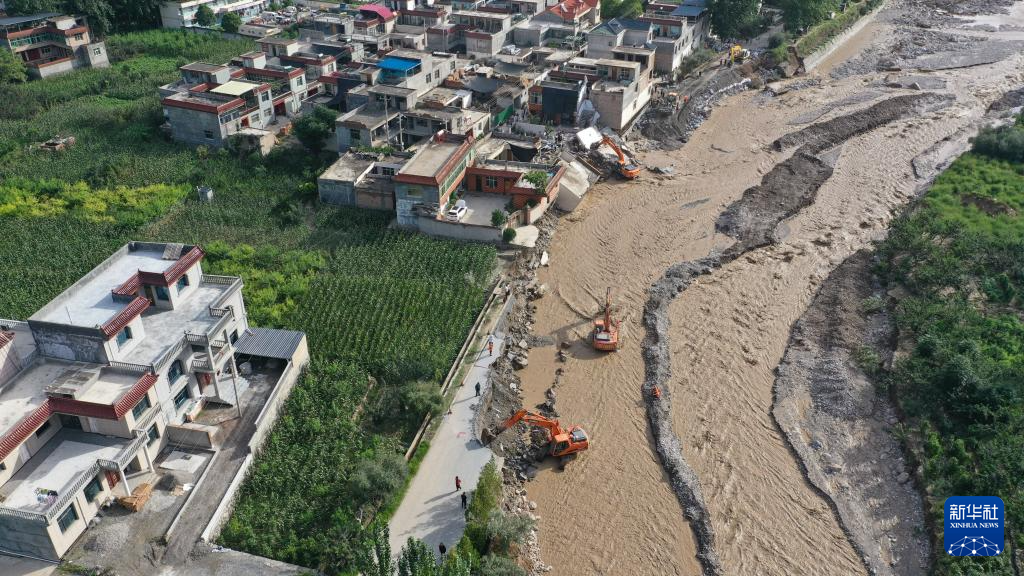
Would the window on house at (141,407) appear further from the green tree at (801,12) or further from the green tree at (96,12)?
the green tree at (801,12)

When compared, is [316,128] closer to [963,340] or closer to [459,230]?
[459,230]

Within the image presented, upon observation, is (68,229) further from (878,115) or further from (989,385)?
(878,115)

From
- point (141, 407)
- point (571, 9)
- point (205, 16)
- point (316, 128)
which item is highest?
point (571, 9)

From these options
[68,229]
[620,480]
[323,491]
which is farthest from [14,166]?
[620,480]

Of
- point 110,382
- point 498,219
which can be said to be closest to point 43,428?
point 110,382

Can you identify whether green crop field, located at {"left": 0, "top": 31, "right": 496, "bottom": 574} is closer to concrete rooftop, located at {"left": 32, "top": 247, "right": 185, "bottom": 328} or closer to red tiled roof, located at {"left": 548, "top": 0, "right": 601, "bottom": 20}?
concrete rooftop, located at {"left": 32, "top": 247, "right": 185, "bottom": 328}

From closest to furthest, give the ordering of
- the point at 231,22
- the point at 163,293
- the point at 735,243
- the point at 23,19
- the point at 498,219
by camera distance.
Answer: the point at 163,293, the point at 498,219, the point at 735,243, the point at 23,19, the point at 231,22
